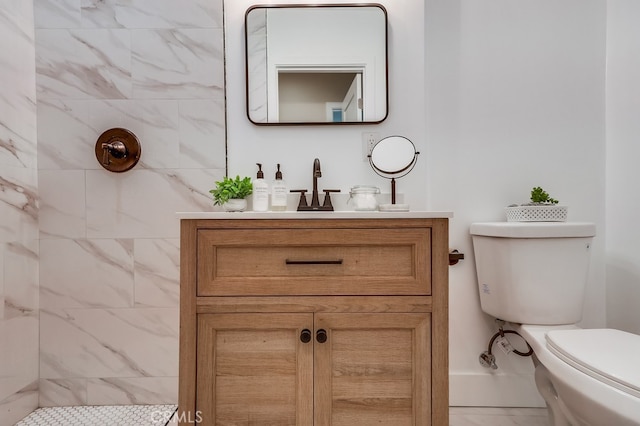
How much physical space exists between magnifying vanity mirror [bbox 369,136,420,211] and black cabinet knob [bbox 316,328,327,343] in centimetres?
62

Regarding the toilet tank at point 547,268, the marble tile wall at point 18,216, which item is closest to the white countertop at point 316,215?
the toilet tank at point 547,268

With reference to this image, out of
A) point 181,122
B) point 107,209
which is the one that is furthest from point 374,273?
point 107,209

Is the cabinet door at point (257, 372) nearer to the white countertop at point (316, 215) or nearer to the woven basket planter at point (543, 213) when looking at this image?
the white countertop at point (316, 215)

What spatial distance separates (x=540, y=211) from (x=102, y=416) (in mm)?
1960

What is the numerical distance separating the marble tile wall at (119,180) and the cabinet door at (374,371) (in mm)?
823

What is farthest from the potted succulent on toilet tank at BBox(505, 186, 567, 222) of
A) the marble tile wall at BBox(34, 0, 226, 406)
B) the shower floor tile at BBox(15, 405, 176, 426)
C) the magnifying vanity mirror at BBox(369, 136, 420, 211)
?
the shower floor tile at BBox(15, 405, 176, 426)

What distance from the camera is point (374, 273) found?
43.0 inches

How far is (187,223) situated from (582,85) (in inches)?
69.8

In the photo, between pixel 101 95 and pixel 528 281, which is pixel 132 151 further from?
pixel 528 281

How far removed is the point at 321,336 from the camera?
1.06 m

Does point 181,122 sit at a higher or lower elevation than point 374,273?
higher

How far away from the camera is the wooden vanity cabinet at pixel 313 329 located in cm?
107

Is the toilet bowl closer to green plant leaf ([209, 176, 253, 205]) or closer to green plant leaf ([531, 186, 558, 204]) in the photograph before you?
green plant leaf ([531, 186, 558, 204])

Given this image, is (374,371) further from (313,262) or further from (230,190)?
(230,190)
